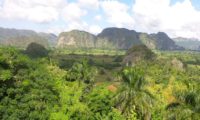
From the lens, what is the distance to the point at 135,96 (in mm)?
51188

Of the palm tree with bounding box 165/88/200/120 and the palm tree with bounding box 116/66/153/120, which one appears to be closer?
the palm tree with bounding box 165/88/200/120

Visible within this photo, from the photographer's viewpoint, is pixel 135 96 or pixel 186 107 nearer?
pixel 186 107

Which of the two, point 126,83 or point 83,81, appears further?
point 83,81

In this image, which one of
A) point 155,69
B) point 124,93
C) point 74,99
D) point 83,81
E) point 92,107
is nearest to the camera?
point 124,93

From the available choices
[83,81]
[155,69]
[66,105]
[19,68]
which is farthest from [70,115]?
[155,69]

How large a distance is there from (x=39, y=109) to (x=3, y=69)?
26.6 ft

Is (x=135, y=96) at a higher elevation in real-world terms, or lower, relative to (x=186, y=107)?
lower

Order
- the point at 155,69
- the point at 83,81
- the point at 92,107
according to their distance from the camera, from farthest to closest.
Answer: the point at 155,69 < the point at 83,81 < the point at 92,107

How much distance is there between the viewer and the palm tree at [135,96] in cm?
5097

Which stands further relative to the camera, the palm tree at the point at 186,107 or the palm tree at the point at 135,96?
the palm tree at the point at 135,96

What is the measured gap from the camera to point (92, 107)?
55.5 meters

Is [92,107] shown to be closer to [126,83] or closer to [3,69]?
[126,83]

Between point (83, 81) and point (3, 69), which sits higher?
point (3, 69)

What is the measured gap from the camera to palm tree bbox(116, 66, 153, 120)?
5097cm
